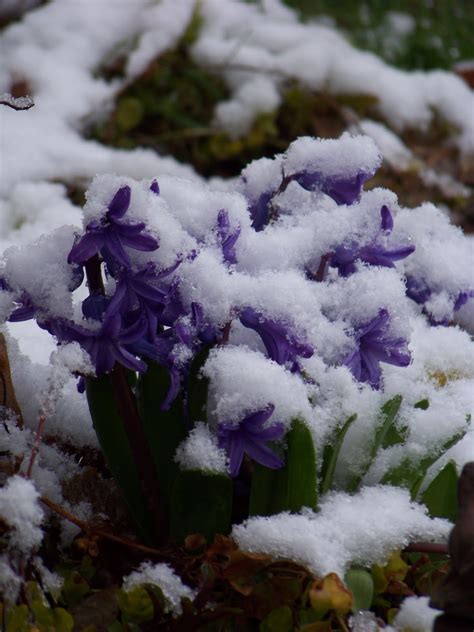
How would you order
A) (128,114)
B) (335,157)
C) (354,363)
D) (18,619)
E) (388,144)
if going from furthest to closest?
(388,144) → (128,114) → (335,157) → (354,363) → (18,619)

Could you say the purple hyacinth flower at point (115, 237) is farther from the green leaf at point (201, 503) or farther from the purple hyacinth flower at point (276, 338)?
the green leaf at point (201, 503)

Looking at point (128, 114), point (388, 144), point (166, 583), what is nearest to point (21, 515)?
point (166, 583)

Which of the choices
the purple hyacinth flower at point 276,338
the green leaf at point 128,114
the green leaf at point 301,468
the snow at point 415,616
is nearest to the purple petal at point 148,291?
the purple hyacinth flower at point 276,338

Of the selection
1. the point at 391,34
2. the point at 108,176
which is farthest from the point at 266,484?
the point at 391,34

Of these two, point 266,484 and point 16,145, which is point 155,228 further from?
point 16,145

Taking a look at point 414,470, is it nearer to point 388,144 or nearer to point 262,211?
point 262,211

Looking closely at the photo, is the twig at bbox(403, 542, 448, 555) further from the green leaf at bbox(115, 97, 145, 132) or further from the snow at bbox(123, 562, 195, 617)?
the green leaf at bbox(115, 97, 145, 132)
